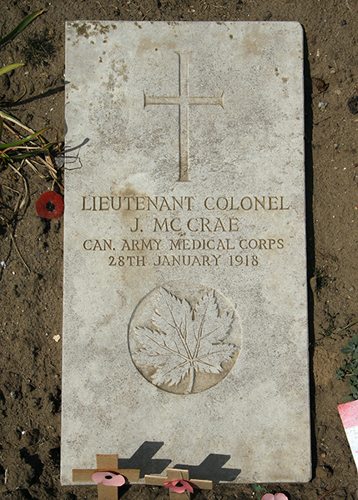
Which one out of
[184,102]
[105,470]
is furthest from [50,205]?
[105,470]

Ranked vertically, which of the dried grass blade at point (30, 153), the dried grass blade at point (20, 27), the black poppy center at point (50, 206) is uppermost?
the dried grass blade at point (20, 27)

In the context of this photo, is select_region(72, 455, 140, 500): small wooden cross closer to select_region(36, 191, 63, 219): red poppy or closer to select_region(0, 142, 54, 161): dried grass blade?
select_region(36, 191, 63, 219): red poppy

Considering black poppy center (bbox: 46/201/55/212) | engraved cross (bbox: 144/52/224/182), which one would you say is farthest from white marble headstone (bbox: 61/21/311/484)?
black poppy center (bbox: 46/201/55/212)

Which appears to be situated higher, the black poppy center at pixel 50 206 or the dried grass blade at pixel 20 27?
the dried grass blade at pixel 20 27

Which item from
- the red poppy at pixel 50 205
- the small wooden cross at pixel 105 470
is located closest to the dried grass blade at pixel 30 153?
the red poppy at pixel 50 205

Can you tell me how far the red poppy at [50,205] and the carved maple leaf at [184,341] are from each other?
1.10 metres

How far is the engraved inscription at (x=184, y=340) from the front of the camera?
2.73 m

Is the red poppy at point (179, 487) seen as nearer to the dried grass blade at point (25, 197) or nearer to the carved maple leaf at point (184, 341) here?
the carved maple leaf at point (184, 341)

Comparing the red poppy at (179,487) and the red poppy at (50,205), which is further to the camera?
the red poppy at (50,205)

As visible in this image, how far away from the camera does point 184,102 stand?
9.25ft

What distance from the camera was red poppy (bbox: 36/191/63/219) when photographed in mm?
2932

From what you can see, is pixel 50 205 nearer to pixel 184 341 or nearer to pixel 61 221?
pixel 61 221

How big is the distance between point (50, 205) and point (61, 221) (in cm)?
15

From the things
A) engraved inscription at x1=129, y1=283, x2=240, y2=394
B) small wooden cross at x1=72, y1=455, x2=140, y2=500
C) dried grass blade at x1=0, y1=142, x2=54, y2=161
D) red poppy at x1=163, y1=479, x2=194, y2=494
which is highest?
dried grass blade at x1=0, y1=142, x2=54, y2=161
